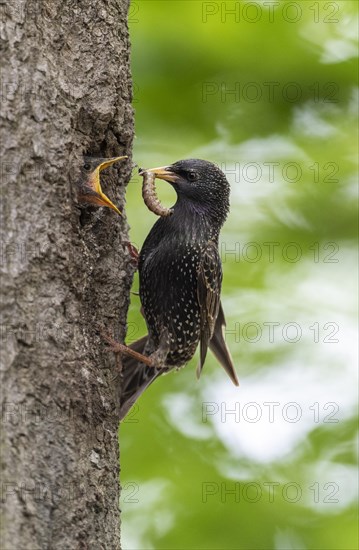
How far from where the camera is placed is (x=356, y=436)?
18.1 ft

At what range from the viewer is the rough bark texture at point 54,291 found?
308 cm

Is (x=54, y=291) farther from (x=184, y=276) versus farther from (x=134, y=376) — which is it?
(x=184, y=276)

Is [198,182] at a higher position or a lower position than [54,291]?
higher

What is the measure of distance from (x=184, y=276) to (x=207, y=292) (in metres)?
0.16

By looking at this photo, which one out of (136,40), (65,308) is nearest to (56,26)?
(65,308)

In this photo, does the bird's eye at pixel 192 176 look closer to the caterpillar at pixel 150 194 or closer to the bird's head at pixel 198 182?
the bird's head at pixel 198 182

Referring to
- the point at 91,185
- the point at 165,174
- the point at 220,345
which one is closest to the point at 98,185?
the point at 91,185

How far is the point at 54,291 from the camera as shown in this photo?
339 centimetres

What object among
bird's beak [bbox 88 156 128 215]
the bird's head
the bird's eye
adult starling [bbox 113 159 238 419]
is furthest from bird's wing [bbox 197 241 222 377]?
bird's beak [bbox 88 156 128 215]

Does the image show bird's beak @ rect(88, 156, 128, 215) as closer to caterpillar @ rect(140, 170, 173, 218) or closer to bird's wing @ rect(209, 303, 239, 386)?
caterpillar @ rect(140, 170, 173, 218)

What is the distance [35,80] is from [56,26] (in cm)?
42

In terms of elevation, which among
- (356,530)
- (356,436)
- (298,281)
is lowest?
(356,530)

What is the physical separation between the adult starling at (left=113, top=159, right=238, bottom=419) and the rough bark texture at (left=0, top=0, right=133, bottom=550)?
1044 mm

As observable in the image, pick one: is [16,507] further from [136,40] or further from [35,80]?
[136,40]
